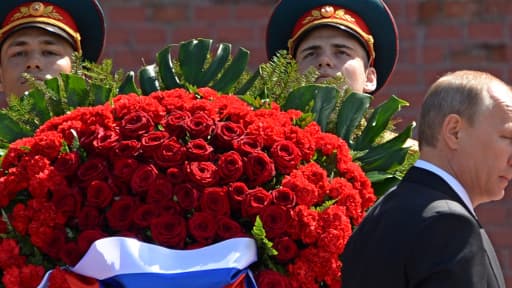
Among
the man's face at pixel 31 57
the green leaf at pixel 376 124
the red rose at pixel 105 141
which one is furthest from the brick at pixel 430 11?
the red rose at pixel 105 141

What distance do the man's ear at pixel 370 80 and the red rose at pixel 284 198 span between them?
1.31m

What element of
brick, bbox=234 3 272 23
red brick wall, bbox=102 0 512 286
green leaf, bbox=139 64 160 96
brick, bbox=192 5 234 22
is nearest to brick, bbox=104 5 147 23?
red brick wall, bbox=102 0 512 286

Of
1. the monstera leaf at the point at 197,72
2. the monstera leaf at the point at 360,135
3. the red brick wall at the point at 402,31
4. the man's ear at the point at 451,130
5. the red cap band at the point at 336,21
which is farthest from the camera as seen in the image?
the red brick wall at the point at 402,31

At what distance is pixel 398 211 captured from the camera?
111 inches

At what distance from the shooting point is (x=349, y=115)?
343 centimetres

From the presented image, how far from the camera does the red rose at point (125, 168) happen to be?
315 cm

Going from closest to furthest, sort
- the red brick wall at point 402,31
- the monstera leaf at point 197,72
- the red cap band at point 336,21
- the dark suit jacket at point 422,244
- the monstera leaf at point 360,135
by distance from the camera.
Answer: the dark suit jacket at point 422,244 < the monstera leaf at point 360,135 < the monstera leaf at point 197,72 < the red cap band at point 336,21 < the red brick wall at point 402,31

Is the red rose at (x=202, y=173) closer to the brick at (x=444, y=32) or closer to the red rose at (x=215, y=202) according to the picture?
the red rose at (x=215, y=202)

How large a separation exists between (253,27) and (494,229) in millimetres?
1096

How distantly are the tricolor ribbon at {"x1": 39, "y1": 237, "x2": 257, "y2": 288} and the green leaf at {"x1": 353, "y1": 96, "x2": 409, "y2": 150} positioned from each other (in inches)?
19.8

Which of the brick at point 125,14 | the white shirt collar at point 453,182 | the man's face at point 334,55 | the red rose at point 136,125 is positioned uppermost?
the brick at point 125,14

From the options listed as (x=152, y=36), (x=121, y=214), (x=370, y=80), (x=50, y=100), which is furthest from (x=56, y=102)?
(x=152, y=36)

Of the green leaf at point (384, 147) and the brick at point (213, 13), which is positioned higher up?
the brick at point (213, 13)

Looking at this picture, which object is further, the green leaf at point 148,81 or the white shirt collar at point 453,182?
the green leaf at point 148,81
